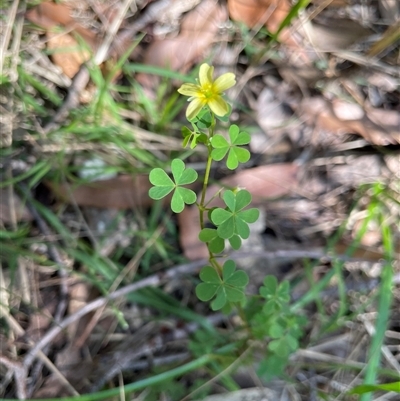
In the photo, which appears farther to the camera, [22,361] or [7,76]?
[7,76]

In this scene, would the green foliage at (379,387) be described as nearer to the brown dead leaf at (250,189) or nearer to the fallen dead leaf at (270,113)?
the brown dead leaf at (250,189)

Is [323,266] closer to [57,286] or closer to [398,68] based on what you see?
[398,68]

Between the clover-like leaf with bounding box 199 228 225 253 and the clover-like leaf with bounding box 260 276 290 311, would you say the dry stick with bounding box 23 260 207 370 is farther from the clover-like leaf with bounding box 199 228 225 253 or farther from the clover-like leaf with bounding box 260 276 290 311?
the clover-like leaf with bounding box 199 228 225 253

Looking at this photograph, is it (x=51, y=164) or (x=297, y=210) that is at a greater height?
(x=51, y=164)

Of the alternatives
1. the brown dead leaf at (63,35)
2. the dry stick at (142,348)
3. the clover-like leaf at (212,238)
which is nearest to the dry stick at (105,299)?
the dry stick at (142,348)

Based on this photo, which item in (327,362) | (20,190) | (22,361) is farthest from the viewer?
(20,190)

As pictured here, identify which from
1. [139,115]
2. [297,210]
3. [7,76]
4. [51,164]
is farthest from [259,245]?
[7,76]

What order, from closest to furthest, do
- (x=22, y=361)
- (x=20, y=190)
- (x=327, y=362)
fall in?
1. (x=22, y=361)
2. (x=327, y=362)
3. (x=20, y=190)
